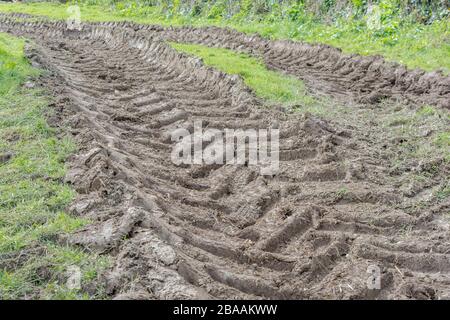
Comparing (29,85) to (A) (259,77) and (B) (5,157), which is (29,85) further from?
(A) (259,77)

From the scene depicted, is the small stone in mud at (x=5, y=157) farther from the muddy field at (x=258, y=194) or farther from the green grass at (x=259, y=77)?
the green grass at (x=259, y=77)

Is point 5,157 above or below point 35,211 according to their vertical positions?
above

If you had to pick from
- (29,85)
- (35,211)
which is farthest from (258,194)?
(29,85)

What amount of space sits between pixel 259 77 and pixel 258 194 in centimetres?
481

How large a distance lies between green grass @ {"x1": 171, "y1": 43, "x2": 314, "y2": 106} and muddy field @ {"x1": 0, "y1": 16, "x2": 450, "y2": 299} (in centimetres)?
34

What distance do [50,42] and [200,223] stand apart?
42.9 feet

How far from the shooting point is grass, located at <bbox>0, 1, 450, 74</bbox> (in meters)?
11.4

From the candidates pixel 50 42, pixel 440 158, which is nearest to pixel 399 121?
pixel 440 158

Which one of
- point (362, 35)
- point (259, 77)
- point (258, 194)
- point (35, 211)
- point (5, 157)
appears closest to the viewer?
point (35, 211)

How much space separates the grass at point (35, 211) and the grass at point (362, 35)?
25.0 feet

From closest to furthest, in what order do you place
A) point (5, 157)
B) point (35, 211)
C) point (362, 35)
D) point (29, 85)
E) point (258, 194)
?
point (35, 211) < point (258, 194) < point (5, 157) < point (29, 85) < point (362, 35)

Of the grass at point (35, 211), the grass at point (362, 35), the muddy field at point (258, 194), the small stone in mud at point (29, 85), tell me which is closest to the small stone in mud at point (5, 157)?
the grass at point (35, 211)

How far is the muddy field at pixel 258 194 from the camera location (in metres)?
4.16

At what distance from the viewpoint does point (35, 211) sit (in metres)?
4.76
